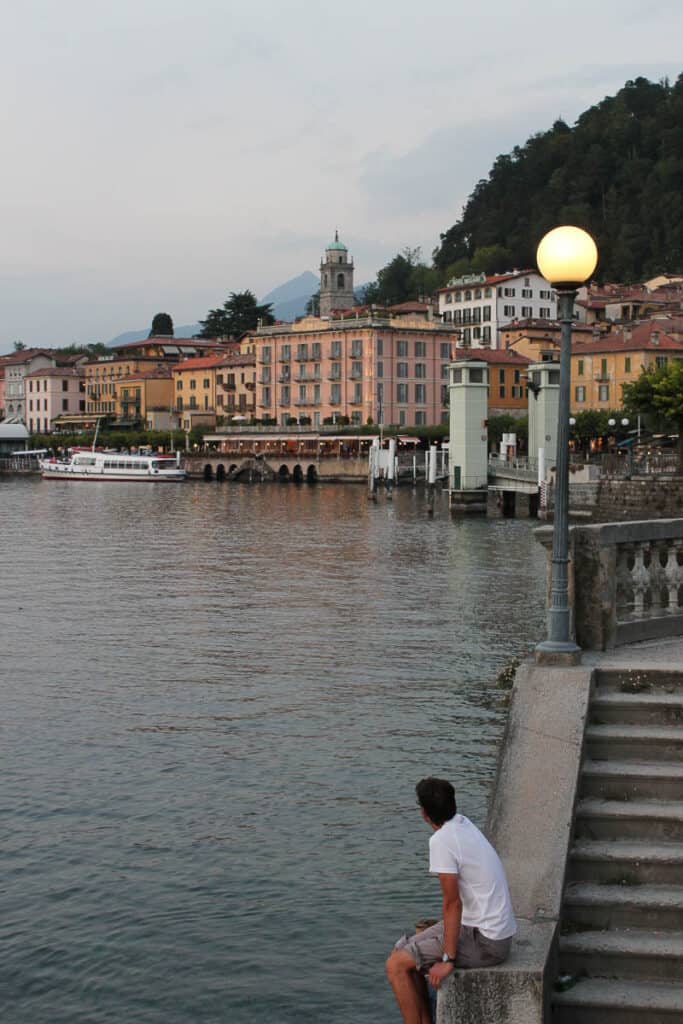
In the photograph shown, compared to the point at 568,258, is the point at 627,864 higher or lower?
lower

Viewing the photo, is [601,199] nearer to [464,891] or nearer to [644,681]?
[644,681]

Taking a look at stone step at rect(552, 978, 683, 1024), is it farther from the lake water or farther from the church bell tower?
the church bell tower

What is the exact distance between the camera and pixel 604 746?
9773mm

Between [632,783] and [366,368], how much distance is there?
412ft

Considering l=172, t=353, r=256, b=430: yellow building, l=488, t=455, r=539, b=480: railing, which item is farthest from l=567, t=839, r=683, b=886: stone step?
l=172, t=353, r=256, b=430: yellow building

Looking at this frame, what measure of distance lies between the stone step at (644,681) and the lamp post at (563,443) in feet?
1.12

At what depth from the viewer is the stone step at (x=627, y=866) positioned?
8773 millimetres

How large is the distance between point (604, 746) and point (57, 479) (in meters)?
136

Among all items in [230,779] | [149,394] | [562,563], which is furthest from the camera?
[149,394]

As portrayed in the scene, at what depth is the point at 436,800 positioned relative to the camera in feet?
24.8

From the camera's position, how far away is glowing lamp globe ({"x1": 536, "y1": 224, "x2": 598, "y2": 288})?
34.6 feet

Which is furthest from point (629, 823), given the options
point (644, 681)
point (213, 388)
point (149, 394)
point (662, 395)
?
point (149, 394)

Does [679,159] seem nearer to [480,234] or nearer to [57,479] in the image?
[480,234]

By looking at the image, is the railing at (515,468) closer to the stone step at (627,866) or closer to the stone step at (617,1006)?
the stone step at (627,866)
